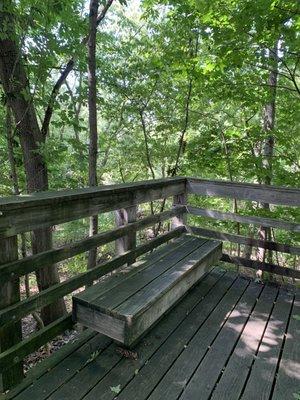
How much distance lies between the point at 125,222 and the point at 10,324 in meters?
1.42

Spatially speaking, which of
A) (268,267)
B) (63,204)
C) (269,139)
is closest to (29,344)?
(63,204)

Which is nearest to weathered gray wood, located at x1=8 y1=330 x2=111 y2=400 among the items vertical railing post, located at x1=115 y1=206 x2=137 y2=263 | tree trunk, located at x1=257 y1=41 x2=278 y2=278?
vertical railing post, located at x1=115 y1=206 x2=137 y2=263

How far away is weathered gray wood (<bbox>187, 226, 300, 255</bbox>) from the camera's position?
3666 millimetres

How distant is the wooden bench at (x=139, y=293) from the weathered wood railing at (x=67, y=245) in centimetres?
13

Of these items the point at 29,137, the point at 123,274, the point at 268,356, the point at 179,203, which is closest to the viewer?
the point at 268,356

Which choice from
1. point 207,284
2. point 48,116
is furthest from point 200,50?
point 207,284

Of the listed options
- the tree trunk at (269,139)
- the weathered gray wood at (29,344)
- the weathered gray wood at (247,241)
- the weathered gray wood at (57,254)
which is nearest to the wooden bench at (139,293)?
the weathered gray wood at (29,344)

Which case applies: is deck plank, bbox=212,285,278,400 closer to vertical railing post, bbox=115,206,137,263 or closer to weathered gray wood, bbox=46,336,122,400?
weathered gray wood, bbox=46,336,122,400

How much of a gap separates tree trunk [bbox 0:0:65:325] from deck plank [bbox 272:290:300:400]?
A: 3.45 meters

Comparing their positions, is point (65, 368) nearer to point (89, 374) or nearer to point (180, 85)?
point (89, 374)

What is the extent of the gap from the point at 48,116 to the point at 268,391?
188 inches

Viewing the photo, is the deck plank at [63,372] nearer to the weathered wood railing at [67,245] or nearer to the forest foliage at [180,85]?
the weathered wood railing at [67,245]

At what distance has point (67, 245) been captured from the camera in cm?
238

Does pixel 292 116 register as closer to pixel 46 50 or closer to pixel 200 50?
pixel 200 50
